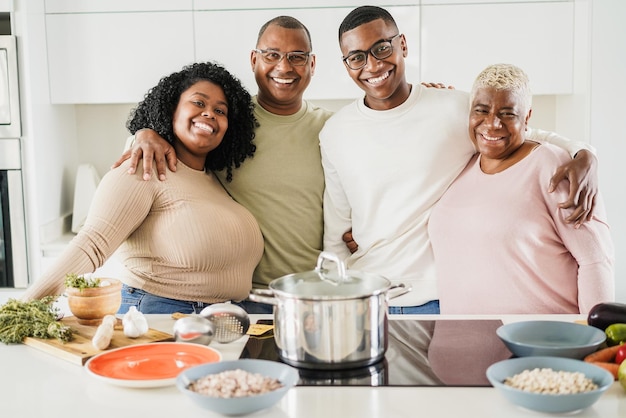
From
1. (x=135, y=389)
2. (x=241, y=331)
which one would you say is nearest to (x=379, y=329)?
(x=241, y=331)

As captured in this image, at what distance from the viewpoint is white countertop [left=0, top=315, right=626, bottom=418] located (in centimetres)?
119

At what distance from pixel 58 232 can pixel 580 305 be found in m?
2.42

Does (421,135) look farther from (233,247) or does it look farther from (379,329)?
(379,329)

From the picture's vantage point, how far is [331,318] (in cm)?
132

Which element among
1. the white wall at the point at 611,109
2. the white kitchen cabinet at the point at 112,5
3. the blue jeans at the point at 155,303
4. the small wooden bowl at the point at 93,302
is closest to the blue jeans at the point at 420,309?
the blue jeans at the point at 155,303

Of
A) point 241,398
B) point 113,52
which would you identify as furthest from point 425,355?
point 113,52

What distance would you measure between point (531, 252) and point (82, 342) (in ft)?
3.64

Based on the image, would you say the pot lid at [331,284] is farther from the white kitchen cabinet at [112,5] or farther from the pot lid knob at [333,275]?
the white kitchen cabinet at [112,5]

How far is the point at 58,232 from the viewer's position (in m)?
3.40

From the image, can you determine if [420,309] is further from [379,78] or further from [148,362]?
[148,362]

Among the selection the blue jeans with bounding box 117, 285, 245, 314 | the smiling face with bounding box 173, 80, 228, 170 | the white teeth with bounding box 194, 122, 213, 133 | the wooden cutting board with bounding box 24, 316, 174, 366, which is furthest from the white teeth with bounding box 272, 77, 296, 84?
the wooden cutting board with bounding box 24, 316, 174, 366

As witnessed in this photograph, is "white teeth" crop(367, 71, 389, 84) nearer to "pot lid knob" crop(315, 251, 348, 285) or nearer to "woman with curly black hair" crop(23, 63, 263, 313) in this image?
"woman with curly black hair" crop(23, 63, 263, 313)

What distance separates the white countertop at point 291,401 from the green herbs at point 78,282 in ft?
0.85

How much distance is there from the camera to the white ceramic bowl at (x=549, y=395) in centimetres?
113
